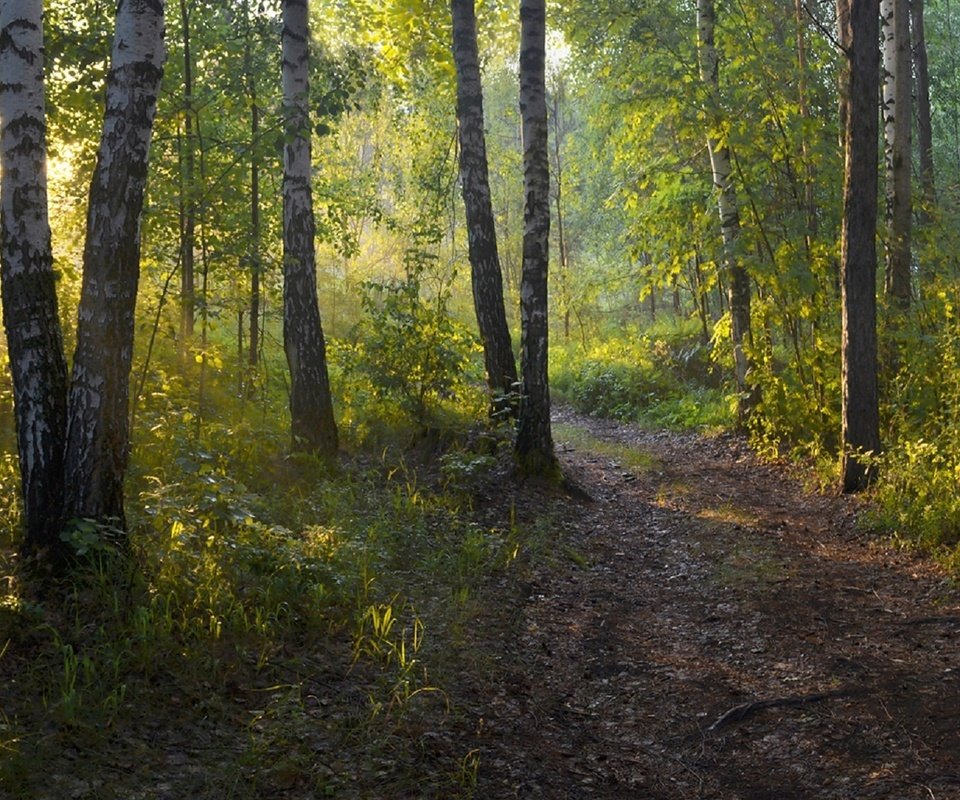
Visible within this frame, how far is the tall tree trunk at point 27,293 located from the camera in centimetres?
541

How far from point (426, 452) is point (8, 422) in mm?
4635

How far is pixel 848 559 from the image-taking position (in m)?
8.08

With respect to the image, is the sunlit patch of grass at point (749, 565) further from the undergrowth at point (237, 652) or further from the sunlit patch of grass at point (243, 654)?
the sunlit patch of grass at point (243, 654)

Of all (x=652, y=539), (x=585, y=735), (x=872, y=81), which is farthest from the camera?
(x=872, y=81)

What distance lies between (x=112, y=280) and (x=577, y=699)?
3913 millimetres

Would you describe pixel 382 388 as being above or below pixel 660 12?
below

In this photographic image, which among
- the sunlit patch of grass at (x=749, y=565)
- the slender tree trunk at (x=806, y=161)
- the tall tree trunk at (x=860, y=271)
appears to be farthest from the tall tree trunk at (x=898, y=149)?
the sunlit patch of grass at (x=749, y=565)

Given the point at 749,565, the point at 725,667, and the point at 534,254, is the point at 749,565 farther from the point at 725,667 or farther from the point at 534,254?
the point at 534,254

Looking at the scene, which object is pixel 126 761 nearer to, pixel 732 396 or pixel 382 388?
pixel 382 388

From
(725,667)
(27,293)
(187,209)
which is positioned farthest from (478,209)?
(725,667)

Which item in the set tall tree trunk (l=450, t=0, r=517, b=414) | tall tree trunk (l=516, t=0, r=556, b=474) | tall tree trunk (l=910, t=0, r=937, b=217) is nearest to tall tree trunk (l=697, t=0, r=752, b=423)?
tall tree trunk (l=516, t=0, r=556, b=474)

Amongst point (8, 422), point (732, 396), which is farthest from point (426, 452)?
point (732, 396)

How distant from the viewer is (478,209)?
11.8 meters

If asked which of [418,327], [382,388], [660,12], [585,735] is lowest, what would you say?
[585,735]
